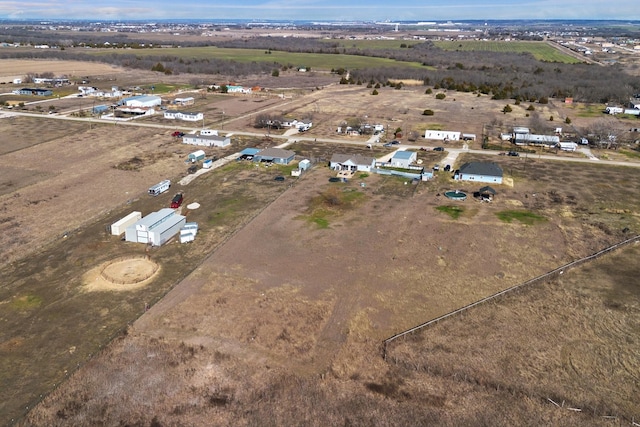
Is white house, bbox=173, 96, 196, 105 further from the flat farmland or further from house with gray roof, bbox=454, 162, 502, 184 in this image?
house with gray roof, bbox=454, 162, 502, 184

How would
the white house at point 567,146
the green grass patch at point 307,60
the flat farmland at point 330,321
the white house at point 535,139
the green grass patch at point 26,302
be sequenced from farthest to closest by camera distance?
the green grass patch at point 307,60, the white house at point 535,139, the white house at point 567,146, the green grass patch at point 26,302, the flat farmland at point 330,321

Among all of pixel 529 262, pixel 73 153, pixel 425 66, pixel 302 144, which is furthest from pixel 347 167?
pixel 425 66

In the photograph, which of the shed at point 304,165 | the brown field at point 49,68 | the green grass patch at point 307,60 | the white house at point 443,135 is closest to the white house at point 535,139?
the white house at point 443,135

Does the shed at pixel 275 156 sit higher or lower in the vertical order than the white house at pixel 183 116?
lower

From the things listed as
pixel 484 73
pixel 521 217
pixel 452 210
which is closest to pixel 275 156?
pixel 452 210

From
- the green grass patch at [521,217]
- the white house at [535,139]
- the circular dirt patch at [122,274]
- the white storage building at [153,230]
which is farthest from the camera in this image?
the white house at [535,139]

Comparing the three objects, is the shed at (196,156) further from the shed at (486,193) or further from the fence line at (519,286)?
the fence line at (519,286)

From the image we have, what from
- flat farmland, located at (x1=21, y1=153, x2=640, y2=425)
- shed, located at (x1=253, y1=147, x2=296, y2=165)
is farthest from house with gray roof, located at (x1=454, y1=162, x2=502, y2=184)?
shed, located at (x1=253, y1=147, x2=296, y2=165)

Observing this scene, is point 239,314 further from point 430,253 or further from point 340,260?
point 430,253
